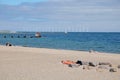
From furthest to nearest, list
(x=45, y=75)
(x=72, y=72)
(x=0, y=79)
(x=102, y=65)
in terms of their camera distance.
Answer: (x=102, y=65) → (x=72, y=72) → (x=45, y=75) → (x=0, y=79)

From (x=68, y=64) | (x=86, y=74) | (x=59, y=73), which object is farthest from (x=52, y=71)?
(x=68, y=64)

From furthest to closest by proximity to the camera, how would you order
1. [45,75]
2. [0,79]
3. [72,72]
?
[72,72] → [45,75] → [0,79]

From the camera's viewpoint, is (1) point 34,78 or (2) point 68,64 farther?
(2) point 68,64

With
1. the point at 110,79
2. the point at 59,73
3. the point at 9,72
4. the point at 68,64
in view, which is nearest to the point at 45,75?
the point at 59,73

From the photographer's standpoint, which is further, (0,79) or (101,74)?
(101,74)

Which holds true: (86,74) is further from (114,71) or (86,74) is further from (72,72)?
(114,71)

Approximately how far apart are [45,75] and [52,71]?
4.51ft

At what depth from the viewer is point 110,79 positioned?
1314 centimetres

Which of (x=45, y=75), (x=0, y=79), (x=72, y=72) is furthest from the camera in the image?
(x=72, y=72)

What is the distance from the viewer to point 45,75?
46.2 ft

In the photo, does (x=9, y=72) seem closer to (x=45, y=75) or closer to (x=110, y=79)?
(x=45, y=75)

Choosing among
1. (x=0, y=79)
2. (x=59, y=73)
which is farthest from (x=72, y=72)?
(x=0, y=79)

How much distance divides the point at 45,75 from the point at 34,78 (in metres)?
1.05

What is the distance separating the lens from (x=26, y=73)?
47.4ft
